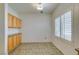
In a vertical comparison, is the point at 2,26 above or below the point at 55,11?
below

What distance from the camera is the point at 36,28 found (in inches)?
152

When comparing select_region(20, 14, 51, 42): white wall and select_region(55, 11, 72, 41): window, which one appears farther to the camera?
select_region(20, 14, 51, 42): white wall

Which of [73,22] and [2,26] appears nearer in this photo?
[2,26]

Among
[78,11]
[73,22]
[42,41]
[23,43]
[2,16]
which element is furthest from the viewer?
[42,41]

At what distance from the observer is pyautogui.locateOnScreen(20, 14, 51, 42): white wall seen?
354 centimetres

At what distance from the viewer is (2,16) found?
5.03ft

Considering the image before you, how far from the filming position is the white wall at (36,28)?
3536 millimetres

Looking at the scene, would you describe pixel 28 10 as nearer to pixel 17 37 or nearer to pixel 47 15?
pixel 47 15

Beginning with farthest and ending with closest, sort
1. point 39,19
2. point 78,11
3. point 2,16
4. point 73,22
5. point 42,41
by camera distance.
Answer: point 39,19 < point 42,41 < point 73,22 < point 78,11 < point 2,16

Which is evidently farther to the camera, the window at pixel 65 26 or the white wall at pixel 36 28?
the white wall at pixel 36 28

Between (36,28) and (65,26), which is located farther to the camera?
(36,28)

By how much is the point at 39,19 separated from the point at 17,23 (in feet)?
2.49

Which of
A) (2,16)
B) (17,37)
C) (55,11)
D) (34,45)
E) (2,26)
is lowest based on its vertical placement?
(34,45)

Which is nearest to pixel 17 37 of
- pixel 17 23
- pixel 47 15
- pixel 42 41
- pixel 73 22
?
pixel 17 23
